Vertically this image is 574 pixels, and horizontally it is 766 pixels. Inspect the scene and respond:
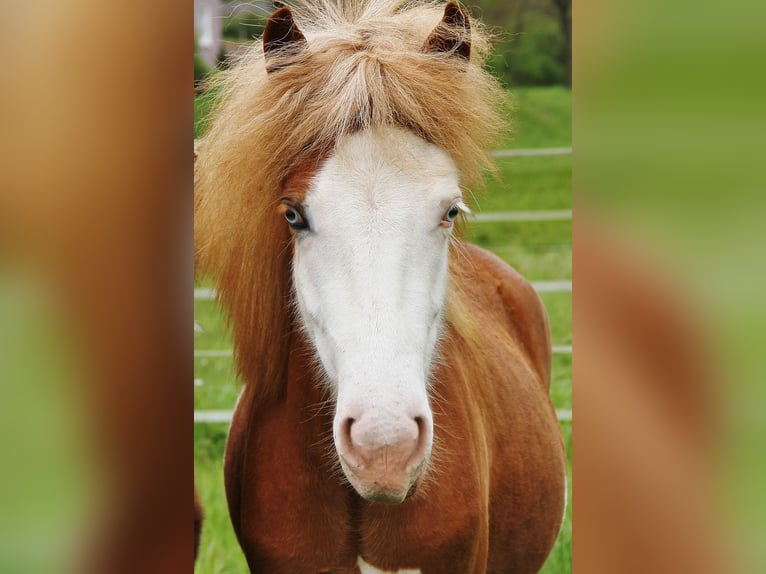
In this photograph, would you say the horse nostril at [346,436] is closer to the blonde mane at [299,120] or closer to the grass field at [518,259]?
the blonde mane at [299,120]

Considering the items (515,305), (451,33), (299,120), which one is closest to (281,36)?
(299,120)

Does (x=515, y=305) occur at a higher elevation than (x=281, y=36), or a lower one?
lower

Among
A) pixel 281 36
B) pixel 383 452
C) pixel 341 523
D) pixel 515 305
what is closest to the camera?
pixel 383 452

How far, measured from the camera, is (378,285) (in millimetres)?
1205

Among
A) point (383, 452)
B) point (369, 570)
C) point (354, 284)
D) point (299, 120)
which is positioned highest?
point (299, 120)

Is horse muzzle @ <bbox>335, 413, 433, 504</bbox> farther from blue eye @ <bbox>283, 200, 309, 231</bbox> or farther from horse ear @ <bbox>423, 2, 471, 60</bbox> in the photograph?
horse ear @ <bbox>423, 2, 471, 60</bbox>

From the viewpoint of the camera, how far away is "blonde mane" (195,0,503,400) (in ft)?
4.28

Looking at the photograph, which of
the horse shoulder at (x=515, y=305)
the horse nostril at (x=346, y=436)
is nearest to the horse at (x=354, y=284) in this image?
the horse nostril at (x=346, y=436)

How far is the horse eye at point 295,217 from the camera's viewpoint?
4.32ft

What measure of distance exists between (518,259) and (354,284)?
0.98 metres

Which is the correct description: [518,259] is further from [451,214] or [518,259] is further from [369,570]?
[369,570]

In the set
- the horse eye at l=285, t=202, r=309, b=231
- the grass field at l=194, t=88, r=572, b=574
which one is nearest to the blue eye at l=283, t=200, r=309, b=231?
the horse eye at l=285, t=202, r=309, b=231

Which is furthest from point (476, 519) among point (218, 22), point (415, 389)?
point (218, 22)
